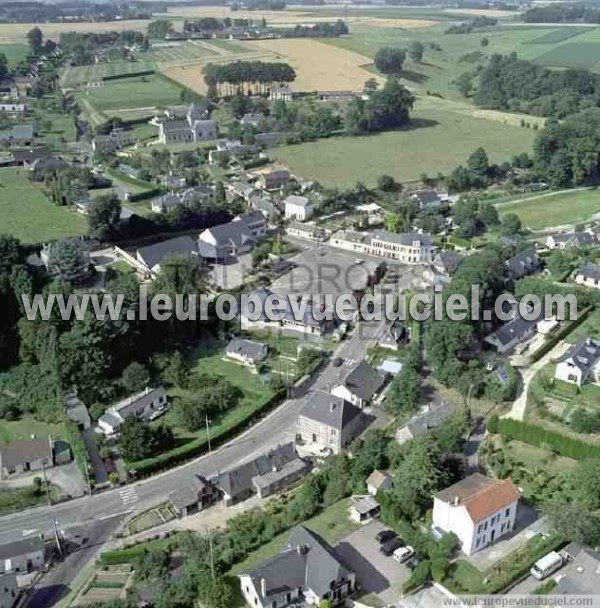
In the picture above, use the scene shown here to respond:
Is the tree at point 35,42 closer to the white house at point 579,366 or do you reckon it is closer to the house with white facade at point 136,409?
the house with white facade at point 136,409

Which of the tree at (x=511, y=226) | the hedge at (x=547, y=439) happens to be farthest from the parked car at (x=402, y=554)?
the tree at (x=511, y=226)

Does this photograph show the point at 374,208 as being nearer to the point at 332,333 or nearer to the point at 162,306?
the point at 332,333

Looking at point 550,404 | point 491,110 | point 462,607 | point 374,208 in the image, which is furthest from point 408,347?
point 491,110

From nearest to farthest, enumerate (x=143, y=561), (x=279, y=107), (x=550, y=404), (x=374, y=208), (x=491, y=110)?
(x=143, y=561)
(x=550, y=404)
(x=374, y=208)
(x=279, y=107)
(x=491, y=110)

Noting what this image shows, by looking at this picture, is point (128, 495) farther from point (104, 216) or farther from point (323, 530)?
point (104, 216)

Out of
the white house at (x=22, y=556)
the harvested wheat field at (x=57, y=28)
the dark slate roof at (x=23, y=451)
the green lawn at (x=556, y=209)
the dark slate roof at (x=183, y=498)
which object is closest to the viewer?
the white house at (x=22, y=556)
